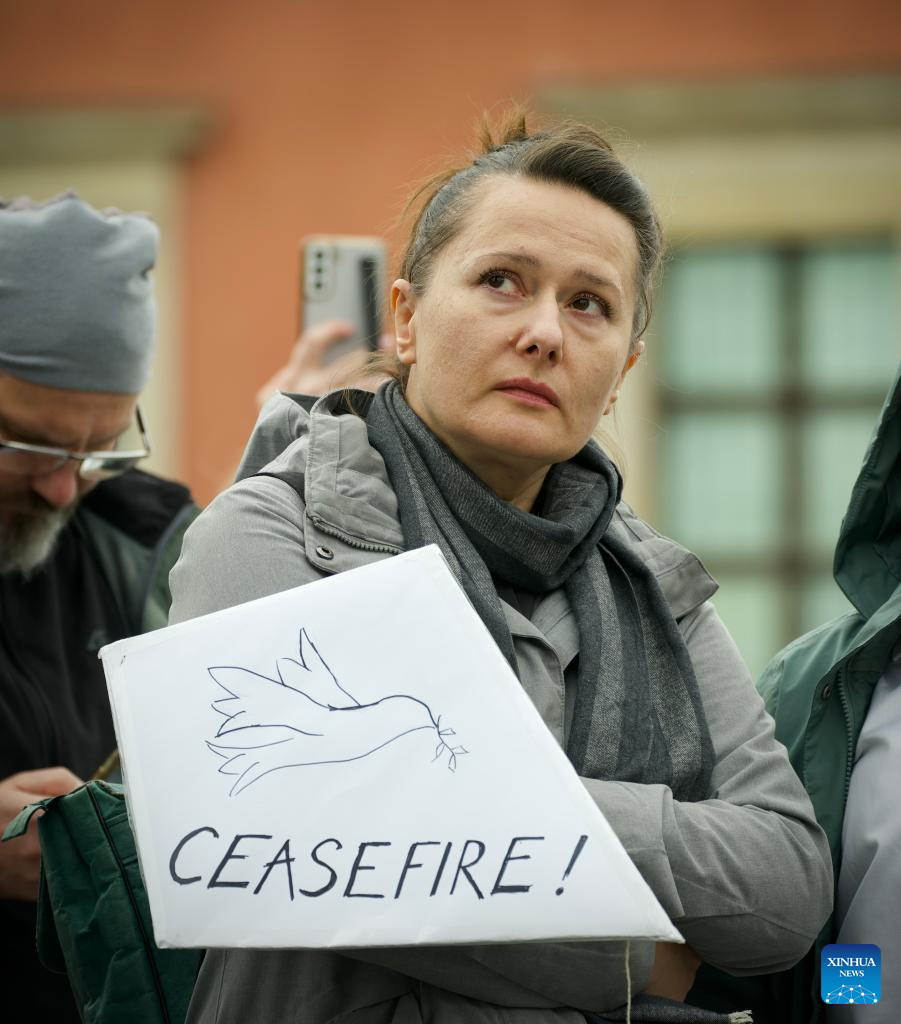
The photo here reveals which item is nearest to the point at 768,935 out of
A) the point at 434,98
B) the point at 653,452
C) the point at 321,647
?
the point at 321,647

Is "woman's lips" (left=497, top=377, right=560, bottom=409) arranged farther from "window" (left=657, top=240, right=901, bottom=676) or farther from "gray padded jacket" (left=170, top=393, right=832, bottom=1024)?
"window" (left=657, top=240, right=901, bottom=676)

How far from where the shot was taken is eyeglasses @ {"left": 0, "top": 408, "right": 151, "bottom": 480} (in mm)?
2391

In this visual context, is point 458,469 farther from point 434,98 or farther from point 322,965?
point 434,98

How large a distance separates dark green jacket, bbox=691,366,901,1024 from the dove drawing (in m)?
0.72

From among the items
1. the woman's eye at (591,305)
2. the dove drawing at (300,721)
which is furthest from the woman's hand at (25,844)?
the woman's eye at (591,305)

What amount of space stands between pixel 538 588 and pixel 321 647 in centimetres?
36

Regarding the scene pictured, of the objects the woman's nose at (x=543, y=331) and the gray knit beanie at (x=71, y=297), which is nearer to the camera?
the woman's nose at (x=543, y=331)

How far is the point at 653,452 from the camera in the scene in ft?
22.6

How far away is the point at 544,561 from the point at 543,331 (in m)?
0.27

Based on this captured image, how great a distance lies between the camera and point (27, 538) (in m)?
2.42

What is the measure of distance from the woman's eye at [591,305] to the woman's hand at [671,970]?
0.74 m

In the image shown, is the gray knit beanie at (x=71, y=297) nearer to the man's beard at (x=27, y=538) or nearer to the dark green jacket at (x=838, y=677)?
the man's beard at (x=27, y=538)

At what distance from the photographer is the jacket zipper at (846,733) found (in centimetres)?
196

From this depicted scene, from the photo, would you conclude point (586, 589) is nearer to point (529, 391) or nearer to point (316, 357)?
point (529, 391)
